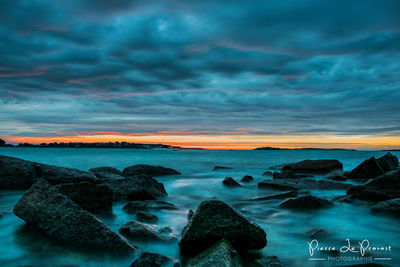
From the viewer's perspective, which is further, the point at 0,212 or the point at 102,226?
the point at 0,212

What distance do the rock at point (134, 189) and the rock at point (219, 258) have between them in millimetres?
4646

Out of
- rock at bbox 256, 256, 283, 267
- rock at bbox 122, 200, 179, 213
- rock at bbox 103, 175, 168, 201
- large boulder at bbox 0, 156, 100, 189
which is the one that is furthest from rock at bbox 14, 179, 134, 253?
large boulder at bbox 0, 156, 100, 189

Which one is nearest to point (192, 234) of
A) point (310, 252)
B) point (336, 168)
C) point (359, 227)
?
point (310, 252)

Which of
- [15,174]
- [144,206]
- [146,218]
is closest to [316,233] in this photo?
[146,218]

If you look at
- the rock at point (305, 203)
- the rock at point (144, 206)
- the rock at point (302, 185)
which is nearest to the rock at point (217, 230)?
the rock at point (144, 206)

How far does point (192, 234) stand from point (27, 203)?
3.26 m

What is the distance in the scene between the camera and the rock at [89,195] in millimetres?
6105

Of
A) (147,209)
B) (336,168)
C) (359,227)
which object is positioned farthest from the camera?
(336,168)

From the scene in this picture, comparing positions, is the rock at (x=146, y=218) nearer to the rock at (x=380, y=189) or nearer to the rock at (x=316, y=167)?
the rock at (x=380, y=189)

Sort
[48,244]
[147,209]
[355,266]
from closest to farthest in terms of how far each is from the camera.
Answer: [355,266]
[48,244]
[147,209]

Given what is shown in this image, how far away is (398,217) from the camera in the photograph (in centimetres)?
632

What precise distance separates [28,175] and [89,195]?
4.70 m

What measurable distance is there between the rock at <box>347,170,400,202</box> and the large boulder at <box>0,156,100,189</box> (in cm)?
908

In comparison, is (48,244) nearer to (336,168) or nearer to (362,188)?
(362,188)
